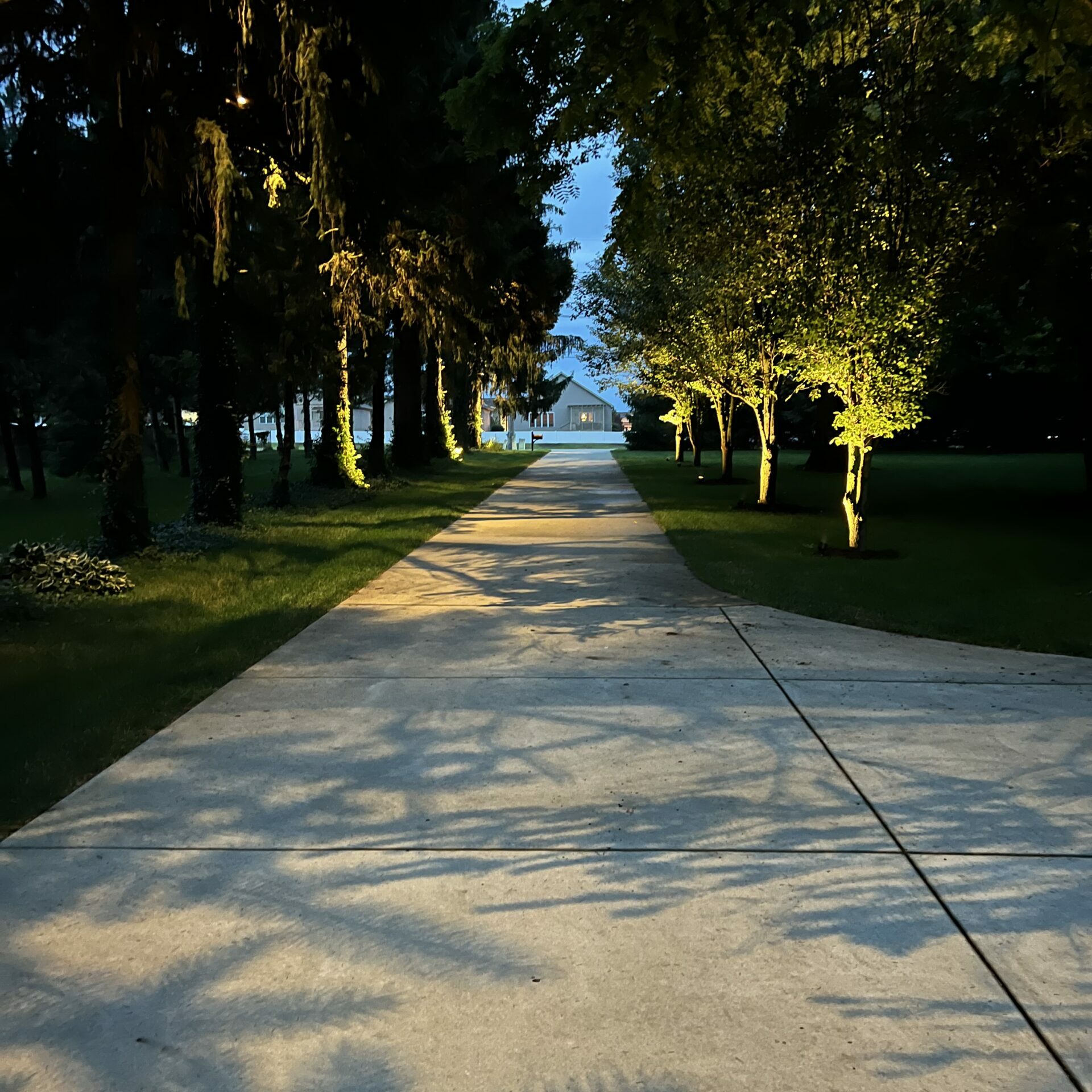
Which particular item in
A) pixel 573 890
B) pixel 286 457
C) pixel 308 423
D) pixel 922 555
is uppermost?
pixel 308 423

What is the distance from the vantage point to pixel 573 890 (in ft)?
11.9

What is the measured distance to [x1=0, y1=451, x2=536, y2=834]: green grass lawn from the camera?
527 cm

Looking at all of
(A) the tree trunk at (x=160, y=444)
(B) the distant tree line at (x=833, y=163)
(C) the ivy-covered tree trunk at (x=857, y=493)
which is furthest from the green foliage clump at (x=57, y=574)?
(A) the tree trunk at (x=160, y=444)

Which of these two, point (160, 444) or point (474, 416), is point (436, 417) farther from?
point (474, 416)

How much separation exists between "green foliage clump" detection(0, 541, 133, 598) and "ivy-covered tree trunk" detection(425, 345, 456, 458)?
29387mm

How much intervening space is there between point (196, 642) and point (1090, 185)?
14.6 m

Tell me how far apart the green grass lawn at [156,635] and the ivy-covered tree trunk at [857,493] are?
625 centimetres

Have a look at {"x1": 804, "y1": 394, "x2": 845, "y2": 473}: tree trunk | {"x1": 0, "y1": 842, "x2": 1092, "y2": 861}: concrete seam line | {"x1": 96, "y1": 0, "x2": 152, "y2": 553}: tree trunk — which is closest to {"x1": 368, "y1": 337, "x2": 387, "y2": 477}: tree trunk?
{"x1": 96, "y1": 0, "x2": 152, "y2": 553}: tree trunk

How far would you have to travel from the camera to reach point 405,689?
20.9 feet

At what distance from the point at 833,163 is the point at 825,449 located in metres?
22.3

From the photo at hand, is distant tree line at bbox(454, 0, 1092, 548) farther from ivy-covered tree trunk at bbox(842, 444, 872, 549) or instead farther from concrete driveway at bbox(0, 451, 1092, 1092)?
concrete driveway at bbox(0, 451, 1092, 1092)

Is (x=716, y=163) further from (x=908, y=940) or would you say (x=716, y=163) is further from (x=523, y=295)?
(x=523, y=295)

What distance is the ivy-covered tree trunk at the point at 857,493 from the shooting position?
12855mm

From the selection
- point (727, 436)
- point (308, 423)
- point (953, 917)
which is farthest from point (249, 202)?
point (308, 423)
